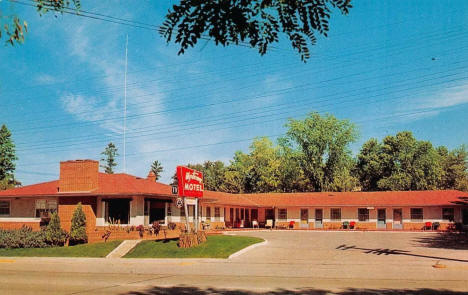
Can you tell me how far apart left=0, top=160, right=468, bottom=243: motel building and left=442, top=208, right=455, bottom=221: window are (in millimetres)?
91

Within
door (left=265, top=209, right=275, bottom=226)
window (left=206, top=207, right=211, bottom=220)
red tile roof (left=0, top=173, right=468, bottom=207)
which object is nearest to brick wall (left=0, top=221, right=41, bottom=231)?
red tile roof (left=0, top=173, right=468, bottom=207)

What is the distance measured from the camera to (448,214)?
46.2 m

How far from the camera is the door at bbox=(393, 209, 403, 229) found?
47.5 meters

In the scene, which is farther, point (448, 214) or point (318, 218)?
point (318, 218)

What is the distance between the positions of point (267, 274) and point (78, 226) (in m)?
16.2

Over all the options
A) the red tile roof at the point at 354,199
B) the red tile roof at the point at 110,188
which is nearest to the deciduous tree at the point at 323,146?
the red tile roof at the point at 354,199

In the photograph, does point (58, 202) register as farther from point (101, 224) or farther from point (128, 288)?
point (128, 288)

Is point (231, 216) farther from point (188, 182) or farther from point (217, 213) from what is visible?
point (188, 182)

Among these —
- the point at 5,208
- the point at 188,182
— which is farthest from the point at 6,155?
the point at 188,182

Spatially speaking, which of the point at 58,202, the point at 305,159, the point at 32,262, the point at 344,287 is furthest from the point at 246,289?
the point at 305,159

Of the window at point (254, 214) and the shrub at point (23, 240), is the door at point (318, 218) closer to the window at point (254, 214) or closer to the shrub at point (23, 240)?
the window at point (254, 214)

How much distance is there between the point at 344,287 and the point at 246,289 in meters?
2.79

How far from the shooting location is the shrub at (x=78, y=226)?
94.1 ft

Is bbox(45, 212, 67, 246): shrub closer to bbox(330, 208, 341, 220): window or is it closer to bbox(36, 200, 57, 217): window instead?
bbox(36, 200, 57, 217): window
